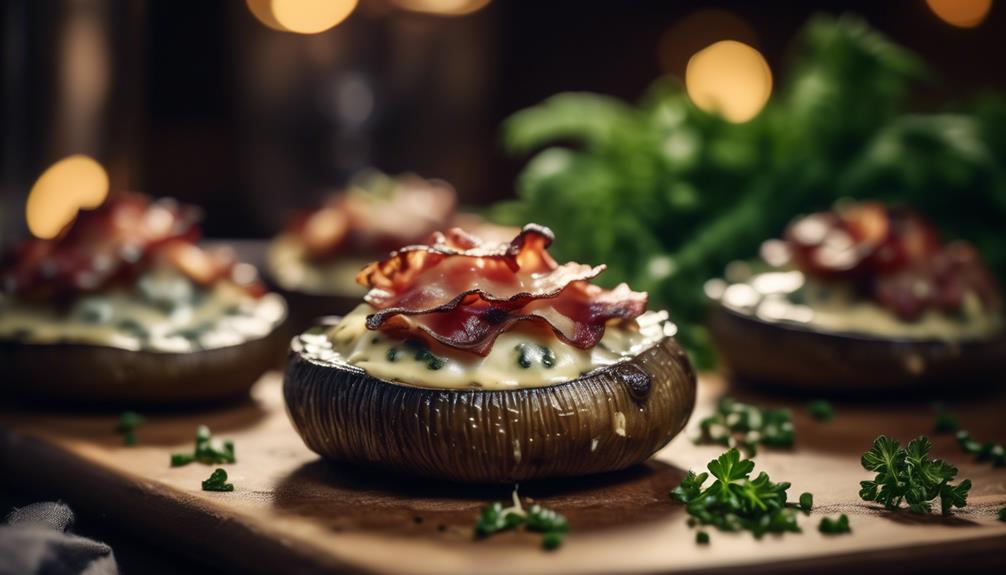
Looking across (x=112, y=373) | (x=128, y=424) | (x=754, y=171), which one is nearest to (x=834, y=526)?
(x=128, y=424)

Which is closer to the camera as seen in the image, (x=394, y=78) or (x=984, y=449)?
(x=984, y=449)

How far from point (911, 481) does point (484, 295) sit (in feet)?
2.87

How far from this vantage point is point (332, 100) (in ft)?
17.3

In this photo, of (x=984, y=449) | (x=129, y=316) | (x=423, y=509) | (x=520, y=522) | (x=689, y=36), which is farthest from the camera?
(x=689, y=36)

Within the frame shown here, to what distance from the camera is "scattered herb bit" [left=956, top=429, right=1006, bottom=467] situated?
249cm

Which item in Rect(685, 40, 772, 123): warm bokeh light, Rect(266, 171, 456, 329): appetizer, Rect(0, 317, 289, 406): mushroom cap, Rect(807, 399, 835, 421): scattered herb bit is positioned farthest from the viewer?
Rect(685, 40, 772, 123): warm bokeh light

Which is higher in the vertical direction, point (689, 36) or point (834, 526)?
point (689, 36)

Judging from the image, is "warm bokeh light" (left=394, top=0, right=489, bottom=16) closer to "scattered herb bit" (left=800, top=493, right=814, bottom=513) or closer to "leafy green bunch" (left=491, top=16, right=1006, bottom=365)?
"leafy green bunch" (left=491, top=16, right=1006, bottom=365)

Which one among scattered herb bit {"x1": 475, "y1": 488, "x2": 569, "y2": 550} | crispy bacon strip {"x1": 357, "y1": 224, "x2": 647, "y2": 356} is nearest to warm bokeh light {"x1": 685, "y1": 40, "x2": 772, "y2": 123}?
crispy bacon strip {"x1": 357, "y1": 224, "x2": 647, "y2": 356}

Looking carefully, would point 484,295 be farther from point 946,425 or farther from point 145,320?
point 946,425

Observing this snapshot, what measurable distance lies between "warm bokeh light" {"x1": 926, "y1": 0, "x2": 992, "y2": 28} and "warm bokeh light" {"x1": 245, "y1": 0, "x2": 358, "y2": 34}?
3.53 meters

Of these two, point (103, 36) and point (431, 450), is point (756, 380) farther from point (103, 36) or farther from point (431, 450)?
point (103, 36)

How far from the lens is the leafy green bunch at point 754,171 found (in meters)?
3.92

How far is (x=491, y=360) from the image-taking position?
2102 millimetres
